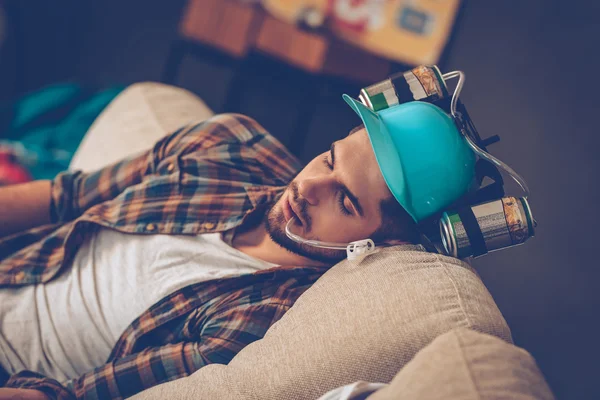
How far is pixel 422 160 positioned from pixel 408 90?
191mm

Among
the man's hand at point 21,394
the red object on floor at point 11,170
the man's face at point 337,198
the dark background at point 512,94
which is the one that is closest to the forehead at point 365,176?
the man's face at point 337,198

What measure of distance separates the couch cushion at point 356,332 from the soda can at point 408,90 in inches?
14.6

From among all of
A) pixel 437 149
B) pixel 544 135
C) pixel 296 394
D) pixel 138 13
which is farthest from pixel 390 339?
pixel 138 13

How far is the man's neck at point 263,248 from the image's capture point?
4.07 ft

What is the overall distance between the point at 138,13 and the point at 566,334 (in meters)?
2.95

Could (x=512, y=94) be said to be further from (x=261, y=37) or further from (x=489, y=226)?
(x=489, y=226)

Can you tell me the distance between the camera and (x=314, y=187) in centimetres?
113

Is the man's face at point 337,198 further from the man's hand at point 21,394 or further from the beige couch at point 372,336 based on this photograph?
the man's hand at point 21,394

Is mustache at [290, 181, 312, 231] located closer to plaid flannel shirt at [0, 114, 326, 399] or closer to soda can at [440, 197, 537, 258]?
plaid flannel shirt at [0, 114, 326, 399]

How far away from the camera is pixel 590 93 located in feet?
8.21

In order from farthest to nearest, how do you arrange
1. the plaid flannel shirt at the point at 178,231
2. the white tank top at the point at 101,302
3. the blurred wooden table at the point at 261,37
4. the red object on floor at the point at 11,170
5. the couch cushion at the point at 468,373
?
the blurred wooden table at the point at 261,37
the red object on floor at the point at 11,170
the white tank top at the point at 101,302
the plaid flannel shirt at the point at 178,231
the couch cushion at the point at 468,373

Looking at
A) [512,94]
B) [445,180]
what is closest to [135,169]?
[445,180]

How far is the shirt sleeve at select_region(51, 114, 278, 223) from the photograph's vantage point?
1390 millimetres

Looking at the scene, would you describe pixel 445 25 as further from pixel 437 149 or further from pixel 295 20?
pixel 437 149
